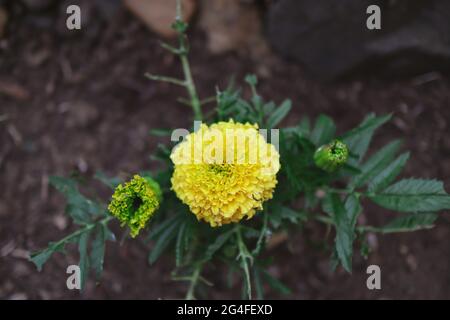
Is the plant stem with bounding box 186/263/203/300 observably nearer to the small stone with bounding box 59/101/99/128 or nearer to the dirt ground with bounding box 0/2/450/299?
the dirt ground with bounding box 0/2/450/299

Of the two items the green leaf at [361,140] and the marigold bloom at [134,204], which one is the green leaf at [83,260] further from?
the green leaf at [361,140]

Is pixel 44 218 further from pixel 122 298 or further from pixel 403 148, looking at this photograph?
pixel 403 148

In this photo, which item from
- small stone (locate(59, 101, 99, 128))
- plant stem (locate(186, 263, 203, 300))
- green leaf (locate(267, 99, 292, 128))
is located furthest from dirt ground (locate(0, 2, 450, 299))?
green leaf (locate(267, 99, 292, 128))

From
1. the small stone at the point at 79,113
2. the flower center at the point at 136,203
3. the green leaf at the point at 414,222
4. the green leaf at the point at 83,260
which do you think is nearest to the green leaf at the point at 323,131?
the green leaf at the point at 414,222

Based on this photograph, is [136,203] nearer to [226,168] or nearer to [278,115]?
[226,168]
